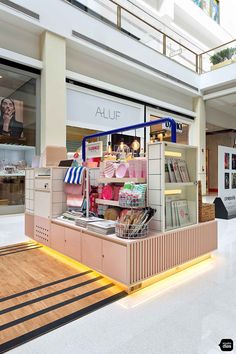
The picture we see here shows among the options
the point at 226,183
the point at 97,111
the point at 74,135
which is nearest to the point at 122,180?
the point at 226,183

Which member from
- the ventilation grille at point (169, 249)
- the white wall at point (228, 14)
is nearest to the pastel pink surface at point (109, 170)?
the ventilation grille at point (169, 249)

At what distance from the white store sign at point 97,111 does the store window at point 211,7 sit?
8.41 metres

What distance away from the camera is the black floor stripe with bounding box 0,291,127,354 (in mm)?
1493

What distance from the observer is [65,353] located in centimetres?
141

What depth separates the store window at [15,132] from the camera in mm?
6023

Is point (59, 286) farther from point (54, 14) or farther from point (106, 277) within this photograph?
point (54, 14)

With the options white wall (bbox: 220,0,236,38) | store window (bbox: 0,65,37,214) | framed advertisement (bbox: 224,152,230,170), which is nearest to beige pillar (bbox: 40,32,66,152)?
store window (bbox: 0,65,37,214)

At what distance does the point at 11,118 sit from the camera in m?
6.25

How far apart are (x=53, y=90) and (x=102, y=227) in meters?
4.87

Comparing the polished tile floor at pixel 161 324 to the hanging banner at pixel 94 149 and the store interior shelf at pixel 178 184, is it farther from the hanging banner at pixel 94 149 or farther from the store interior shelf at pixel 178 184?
the hanging banner at pixel 94 149

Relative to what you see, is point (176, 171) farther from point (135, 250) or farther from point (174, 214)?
point (135, 250)

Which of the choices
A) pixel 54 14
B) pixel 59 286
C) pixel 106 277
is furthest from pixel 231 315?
pixel 54 14

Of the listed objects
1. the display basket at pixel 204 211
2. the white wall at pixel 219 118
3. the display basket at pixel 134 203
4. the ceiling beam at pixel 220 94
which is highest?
the ceiling beam at pixel 220 94

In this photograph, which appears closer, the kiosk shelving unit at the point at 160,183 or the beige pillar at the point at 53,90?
the kiosk shelving unit at the point at 160,183
